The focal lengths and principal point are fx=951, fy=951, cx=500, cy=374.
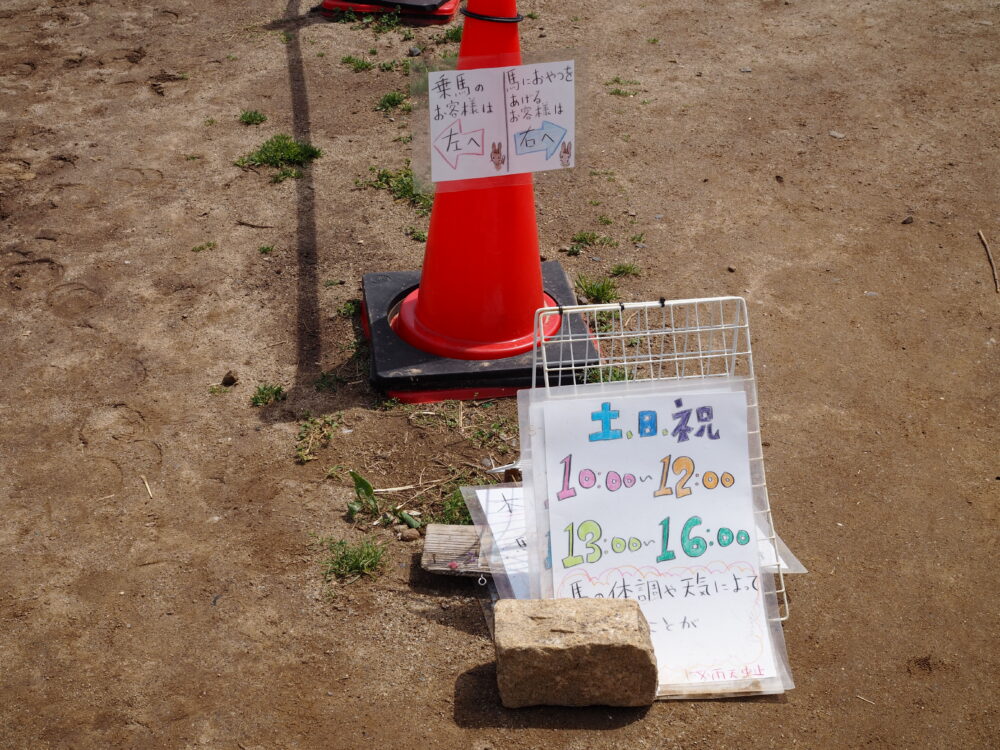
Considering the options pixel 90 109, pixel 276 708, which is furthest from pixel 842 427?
pixel 90 109

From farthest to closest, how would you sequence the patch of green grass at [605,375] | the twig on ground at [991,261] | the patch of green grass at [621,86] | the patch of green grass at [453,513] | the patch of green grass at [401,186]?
the patch of green grass at [621,86], the patch of green grass at [401,186], the twig on ground at [991,261], the patch of green grass at [605,375], the patch of green grass at [453,513]

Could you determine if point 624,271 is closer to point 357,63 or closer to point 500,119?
point 500,119

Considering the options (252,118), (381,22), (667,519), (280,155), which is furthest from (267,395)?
(381,22)

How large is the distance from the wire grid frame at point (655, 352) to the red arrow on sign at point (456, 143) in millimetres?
674

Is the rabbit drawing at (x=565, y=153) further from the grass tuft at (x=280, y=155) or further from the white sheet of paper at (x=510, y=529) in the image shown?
the grass tuft at (x=280, y=155)

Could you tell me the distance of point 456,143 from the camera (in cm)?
357

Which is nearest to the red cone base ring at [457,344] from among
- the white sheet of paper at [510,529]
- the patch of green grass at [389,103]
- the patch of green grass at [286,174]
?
the white sheet of paper at [510,529]

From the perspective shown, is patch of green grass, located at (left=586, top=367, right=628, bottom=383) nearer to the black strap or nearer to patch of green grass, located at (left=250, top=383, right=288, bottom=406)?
patch of green grass, located at (left=250, top=383, right=288, bottom=406)

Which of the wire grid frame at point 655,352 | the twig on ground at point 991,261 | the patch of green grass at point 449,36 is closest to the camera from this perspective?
the wire grid frame at point 655,352

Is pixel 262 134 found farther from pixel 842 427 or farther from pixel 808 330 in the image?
pixel 842 427

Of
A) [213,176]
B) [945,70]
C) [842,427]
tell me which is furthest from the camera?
[945,70]

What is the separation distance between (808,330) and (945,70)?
3.53 metres

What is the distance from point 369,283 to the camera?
4.48 meters

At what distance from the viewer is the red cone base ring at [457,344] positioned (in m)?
4.03
